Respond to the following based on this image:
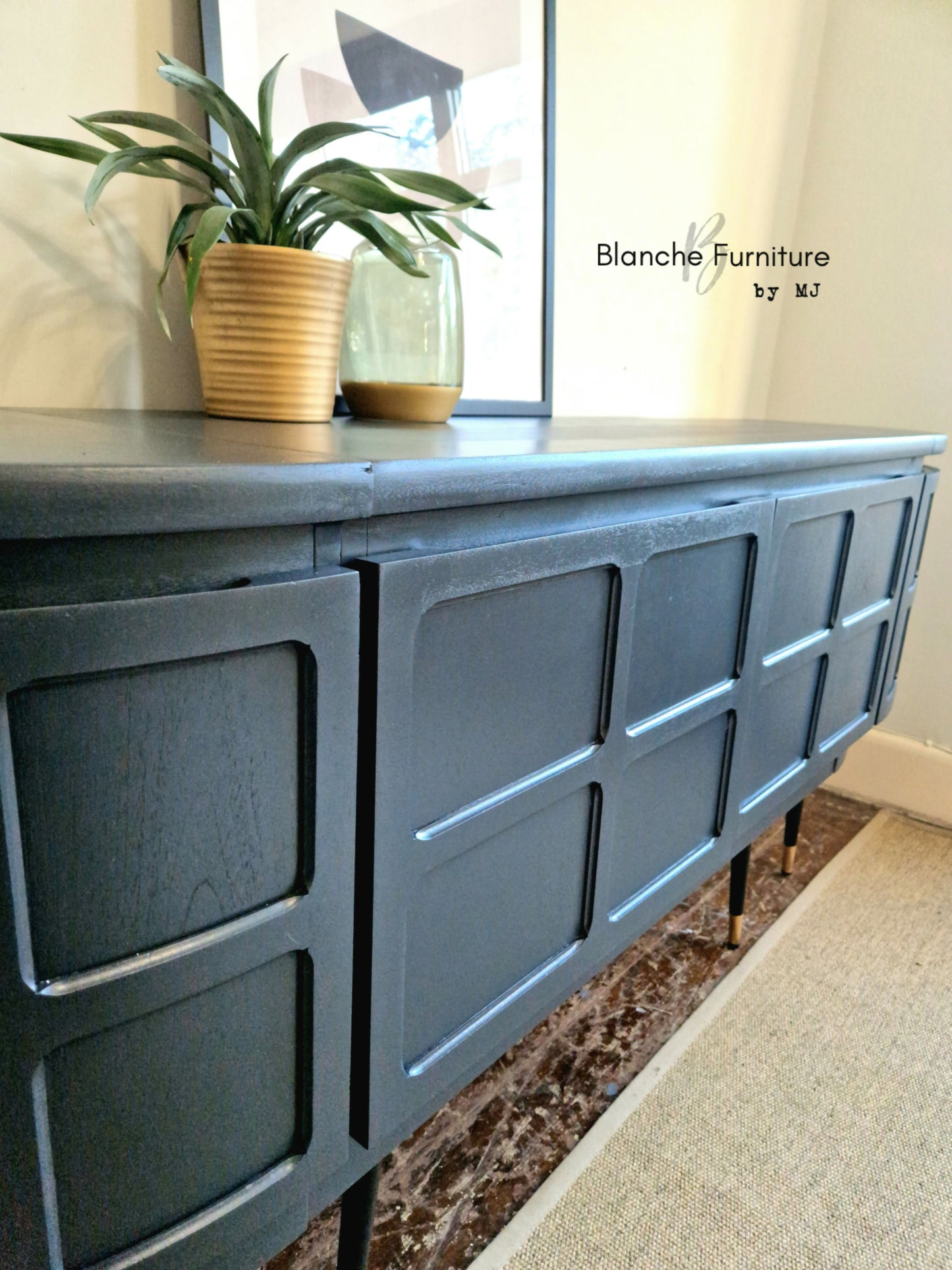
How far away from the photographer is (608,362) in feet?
5.11

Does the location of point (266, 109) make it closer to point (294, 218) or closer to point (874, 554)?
point (294, 218)

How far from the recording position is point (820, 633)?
1.27 meters

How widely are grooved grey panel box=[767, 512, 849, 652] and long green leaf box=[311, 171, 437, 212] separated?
1.97 ft

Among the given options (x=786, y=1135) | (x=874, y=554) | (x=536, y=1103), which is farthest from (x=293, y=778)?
(x=874, y=554)

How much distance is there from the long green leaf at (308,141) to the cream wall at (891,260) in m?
1.55

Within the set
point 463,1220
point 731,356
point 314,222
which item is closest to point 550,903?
point 463,1220

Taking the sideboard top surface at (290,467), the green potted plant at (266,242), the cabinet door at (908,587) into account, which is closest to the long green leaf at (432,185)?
the green potted plant at (266,242)

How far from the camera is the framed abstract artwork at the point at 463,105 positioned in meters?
0.93

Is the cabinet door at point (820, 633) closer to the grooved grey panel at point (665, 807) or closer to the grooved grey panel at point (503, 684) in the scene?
the grooved grey panel at point (665, 807)

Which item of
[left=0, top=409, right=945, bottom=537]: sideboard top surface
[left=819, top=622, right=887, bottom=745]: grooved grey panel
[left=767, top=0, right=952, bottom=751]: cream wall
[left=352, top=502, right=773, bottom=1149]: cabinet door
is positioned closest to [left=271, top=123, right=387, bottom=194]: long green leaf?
[left=0, top=409, right=945, bottom=537]: sideboard top surface

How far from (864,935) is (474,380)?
3.98 feet

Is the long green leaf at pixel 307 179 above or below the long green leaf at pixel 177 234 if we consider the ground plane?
above

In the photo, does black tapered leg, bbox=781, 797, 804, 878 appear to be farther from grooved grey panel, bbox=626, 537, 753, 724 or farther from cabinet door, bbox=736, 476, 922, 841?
grooved grey panel, bbox=626, 537, 753, 724

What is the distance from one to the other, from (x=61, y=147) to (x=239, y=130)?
5.7 inches
